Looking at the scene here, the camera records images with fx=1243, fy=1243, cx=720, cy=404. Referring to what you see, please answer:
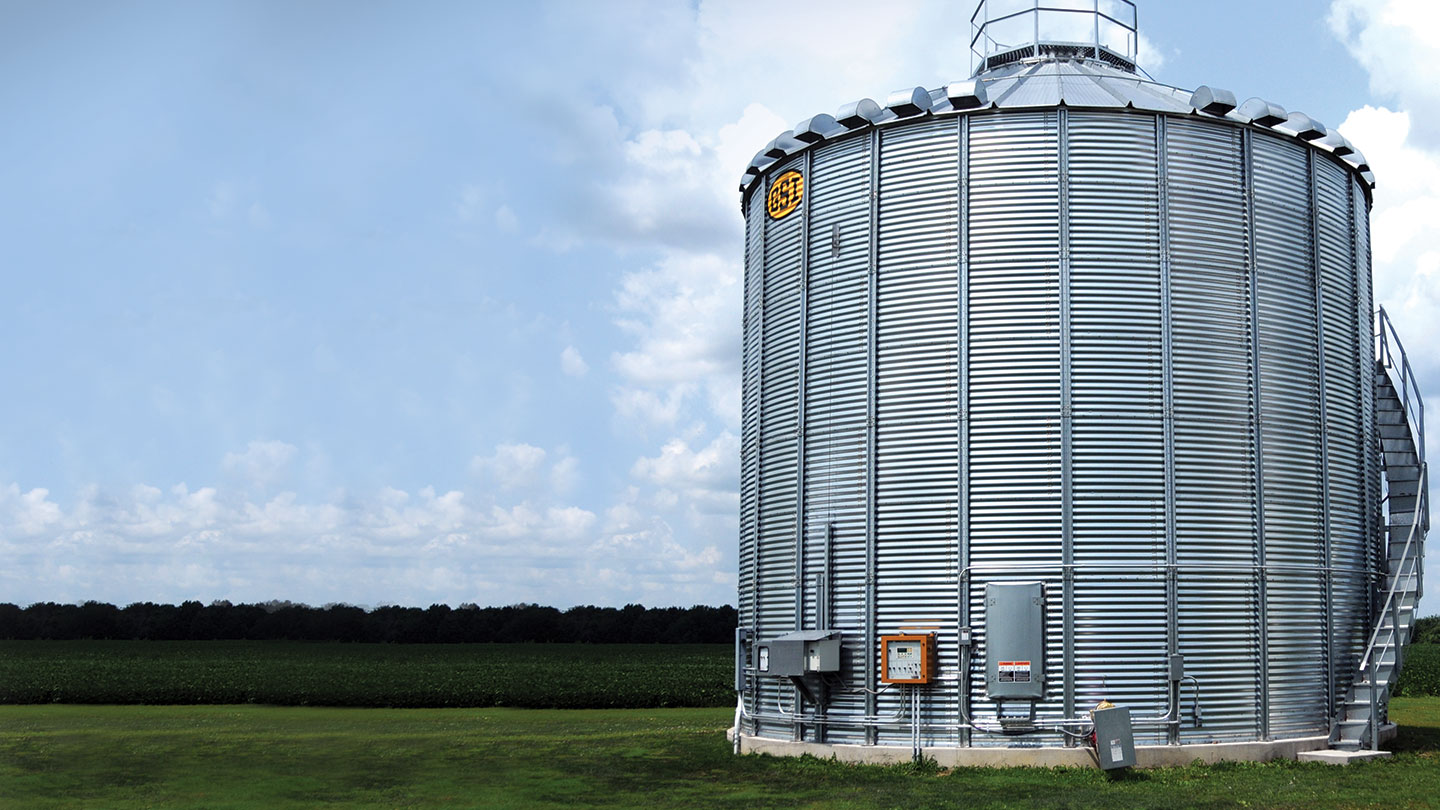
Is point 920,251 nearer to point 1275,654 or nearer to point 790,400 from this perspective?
point 790,400

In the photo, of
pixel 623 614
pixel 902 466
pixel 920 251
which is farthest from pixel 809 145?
pixel 623 614

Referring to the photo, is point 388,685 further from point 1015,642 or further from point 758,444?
point 1015,642

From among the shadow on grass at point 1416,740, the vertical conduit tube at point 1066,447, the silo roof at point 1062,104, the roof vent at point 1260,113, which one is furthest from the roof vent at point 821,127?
the shadow on grass at point 1416,740

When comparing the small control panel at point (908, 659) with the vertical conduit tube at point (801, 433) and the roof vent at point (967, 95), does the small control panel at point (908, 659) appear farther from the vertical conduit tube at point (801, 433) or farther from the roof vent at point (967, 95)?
the roof vent at point (967, 95)

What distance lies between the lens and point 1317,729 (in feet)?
70.5

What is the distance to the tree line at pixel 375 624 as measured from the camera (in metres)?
111

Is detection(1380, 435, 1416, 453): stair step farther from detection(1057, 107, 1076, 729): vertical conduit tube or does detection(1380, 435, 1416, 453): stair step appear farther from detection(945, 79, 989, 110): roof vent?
detection(945, 79, 989, 110): roof vent

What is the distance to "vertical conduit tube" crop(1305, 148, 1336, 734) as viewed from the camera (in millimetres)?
21828

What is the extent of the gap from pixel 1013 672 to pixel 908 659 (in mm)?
1690

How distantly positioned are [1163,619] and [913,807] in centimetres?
616

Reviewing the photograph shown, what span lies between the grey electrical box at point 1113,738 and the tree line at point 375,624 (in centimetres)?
9267

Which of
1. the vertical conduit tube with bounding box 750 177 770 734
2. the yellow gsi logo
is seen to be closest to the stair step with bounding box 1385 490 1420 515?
the vertical conduit tube with bounding box 750 177 770 734

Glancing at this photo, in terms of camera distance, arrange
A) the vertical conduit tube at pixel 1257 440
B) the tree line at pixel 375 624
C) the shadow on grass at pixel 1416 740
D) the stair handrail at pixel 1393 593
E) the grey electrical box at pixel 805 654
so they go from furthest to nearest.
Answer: the tree line at pixel 375 624, the shadow on grass at pixel 1416 740, the stair handrail at pixel 1393 593, the grey electrical box at pixel 805 654, the vertical conduit tube at pixel 1257 440

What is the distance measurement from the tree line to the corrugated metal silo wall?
9034 centimetres
